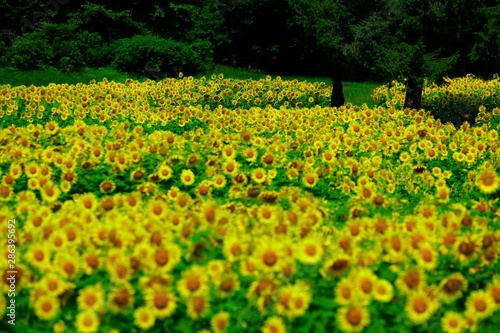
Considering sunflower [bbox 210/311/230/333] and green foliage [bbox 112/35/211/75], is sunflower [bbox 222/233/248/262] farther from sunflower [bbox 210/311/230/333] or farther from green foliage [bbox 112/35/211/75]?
green foliage [bbox 112/35/211/75]

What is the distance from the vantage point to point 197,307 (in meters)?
2.74

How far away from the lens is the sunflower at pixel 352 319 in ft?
8.77

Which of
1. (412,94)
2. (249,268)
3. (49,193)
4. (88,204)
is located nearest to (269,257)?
(249,268)

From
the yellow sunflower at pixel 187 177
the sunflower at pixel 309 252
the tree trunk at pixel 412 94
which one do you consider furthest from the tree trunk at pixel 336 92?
the sunflower at pixel 309 252

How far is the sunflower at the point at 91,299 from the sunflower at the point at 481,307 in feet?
6.19

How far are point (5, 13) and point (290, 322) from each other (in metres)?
23.7

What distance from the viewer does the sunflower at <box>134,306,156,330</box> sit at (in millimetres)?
2695

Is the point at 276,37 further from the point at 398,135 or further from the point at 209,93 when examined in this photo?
the point at 398,135

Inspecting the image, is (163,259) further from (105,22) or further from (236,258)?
(105,22)

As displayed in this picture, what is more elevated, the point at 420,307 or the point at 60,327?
the point at 420,307

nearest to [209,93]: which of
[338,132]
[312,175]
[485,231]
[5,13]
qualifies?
[338,132]

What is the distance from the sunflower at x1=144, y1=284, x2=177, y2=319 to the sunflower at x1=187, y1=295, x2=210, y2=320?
0.08 m

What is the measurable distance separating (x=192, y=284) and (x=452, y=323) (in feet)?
4.38

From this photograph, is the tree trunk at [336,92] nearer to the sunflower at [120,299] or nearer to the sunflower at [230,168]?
the sunflower at [230,168]
